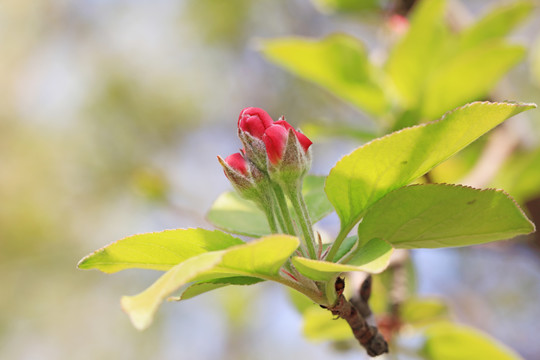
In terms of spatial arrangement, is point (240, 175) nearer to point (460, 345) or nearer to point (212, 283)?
point (212, 283)

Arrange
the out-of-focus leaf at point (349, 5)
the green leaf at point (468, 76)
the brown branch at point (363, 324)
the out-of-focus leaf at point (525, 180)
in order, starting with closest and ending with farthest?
the brown branch at point (363, 324) → the green leaf at point (468, 76) → the out-of-focus leaf at point (525, 180) → the out-of-focus leaf at point (349, 5)

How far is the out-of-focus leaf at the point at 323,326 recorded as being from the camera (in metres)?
0.92

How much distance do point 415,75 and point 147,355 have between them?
3.30 metres

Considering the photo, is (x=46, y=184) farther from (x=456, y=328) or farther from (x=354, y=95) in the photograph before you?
(x=456, y=328)

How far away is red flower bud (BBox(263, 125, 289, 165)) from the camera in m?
0.48

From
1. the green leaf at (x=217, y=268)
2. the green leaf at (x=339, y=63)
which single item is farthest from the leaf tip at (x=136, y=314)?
the green leaf at (x=339, y=63)

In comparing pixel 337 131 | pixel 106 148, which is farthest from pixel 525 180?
pixel 106 148

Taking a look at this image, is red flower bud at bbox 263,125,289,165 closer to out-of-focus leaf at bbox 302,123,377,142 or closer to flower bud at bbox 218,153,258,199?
flower bud at bbox 218,153,258,199

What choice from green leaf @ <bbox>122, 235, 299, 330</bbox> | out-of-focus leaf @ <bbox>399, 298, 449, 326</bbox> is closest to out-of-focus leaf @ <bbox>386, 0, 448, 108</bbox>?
out-of-focus leaf @ <bbox>399, 298, 449, 326</bbox>

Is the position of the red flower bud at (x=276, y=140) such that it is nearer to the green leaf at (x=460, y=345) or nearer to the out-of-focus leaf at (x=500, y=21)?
the green leaf at (x=460, y=345)

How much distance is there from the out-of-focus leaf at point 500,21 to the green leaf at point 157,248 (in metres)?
0.89

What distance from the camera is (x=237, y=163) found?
0.51 m

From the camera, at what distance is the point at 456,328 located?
916 millimetres

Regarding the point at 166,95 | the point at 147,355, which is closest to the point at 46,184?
the point at 166,95
